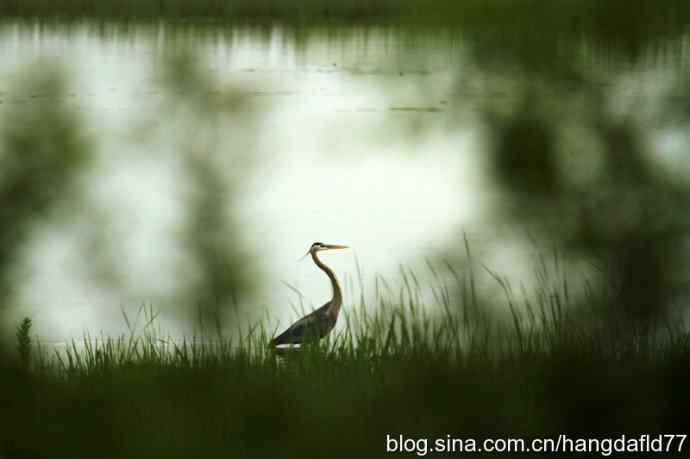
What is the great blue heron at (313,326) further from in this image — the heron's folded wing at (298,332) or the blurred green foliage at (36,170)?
the blurred green foliage at (36,170)

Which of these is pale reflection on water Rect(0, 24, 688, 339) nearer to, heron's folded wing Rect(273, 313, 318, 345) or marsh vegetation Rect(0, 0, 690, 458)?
marsh vegetation Rect(0, 0, 690, 458)

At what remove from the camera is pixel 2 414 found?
9.72 feet

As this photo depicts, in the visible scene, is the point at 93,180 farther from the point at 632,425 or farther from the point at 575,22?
the point at 632,425

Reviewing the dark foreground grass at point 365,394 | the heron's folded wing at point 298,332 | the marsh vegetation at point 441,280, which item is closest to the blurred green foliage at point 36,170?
the marsh vegetation at point 441,280

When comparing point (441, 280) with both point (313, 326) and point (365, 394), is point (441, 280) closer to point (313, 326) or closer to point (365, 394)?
point (313, 326)

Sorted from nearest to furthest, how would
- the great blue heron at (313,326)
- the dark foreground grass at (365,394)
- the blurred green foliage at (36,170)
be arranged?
the dark foreground grass at (365,394) → the great blue heron at (313,326) → the blurred green foliage at (36,170)

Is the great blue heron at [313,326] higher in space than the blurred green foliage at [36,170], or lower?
lower

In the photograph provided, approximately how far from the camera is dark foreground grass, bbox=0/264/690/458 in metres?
2.79

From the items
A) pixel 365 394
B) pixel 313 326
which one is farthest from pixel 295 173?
pixel 365 394

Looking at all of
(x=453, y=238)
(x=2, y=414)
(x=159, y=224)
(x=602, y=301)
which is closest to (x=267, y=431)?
(x=2, y=414)

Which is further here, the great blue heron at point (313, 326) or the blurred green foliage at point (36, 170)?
the blurred green foliage at point (36, 170)

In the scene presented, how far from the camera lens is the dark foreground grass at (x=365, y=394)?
2.79 m

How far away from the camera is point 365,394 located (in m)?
2.90

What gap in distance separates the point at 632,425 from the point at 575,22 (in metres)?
1.17
